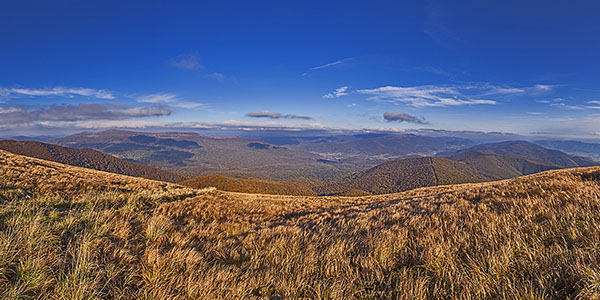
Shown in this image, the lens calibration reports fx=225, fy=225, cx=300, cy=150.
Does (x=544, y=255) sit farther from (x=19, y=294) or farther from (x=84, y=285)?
(x=19, y=294)

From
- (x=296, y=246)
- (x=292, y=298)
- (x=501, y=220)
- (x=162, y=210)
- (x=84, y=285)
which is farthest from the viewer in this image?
(x=162, y=210)

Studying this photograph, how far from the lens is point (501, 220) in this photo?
4.92 m

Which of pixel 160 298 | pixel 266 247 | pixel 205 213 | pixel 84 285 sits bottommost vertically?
pixel 205 213

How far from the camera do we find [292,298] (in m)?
2.76

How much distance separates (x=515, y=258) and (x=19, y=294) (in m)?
5.87

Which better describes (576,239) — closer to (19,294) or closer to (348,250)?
(348,250)

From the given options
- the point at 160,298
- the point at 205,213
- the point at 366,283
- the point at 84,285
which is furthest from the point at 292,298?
the point at 205,213

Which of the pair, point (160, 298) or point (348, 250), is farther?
point (348, 250)

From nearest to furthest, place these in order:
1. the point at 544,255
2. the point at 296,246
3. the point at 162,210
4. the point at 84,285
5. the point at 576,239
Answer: the point at 84,285, the point at 544,255, the point at 576,239, the point at 296,246, the point at 162,210

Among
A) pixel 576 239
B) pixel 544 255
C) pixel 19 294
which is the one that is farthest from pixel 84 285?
pixel 576 239

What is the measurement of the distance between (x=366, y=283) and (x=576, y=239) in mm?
3322

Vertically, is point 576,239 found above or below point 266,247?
above

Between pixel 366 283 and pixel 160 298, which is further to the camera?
pixel 366 283

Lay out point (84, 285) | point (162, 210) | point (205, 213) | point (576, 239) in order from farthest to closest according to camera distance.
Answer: point (205, 213)
point (162, 210)
point (576, 239)
point (84, 285)
